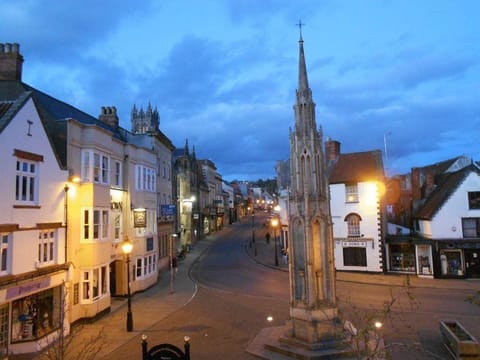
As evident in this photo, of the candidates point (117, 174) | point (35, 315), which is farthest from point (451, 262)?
point (35, 315)

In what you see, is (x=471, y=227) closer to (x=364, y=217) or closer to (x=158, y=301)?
(x=364, y=217)

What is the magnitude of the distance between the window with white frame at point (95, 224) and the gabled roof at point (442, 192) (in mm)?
26016

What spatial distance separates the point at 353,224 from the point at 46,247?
84.9 ft

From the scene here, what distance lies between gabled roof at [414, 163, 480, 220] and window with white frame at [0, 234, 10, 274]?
30589 millimetres

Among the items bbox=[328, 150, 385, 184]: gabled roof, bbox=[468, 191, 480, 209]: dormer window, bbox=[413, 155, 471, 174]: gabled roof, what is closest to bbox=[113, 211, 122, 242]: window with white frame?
bbox=[328, 150, 385, 184]: gabled roof

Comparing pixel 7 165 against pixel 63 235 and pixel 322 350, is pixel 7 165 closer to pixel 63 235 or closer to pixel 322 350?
pixel 63 235

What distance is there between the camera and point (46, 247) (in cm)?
1761

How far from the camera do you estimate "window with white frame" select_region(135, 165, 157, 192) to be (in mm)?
28234

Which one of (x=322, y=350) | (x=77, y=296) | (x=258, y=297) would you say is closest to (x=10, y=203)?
(x=77, y=296)

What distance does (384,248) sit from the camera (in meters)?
34.2

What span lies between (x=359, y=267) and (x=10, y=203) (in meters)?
28.7

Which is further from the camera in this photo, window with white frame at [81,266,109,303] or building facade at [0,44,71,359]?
window with white frame at [81,266,109,303]

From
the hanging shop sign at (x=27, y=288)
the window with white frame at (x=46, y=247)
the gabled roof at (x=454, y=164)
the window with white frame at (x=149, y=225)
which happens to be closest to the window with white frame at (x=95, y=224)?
the window with white frame at (x=46, y=247)

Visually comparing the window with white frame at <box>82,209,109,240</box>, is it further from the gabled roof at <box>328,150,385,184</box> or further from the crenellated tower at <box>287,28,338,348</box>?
the gabled roof at <box>328,150,385,184</box>
